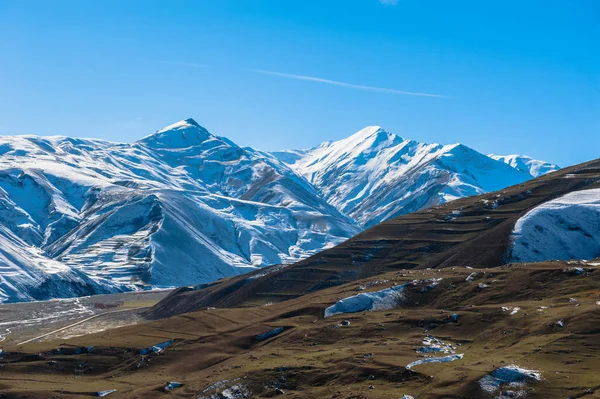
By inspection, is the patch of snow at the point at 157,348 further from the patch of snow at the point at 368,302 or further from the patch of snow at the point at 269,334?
the patch of snow at the point at 368,302

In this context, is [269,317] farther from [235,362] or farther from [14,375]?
[14,375]

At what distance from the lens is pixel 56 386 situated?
412 ft

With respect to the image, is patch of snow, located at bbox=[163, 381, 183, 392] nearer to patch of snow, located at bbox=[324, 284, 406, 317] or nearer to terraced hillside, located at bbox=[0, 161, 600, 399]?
terraced hillside, located at bbox=[0, 161, 600, 399]

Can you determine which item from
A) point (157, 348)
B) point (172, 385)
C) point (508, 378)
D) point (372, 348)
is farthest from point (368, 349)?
point (157, 348)

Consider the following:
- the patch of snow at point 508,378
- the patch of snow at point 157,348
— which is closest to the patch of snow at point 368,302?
the patch of snow at point 157,348

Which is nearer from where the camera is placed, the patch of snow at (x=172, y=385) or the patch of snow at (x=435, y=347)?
the patch of snow at (x=435, y=347)

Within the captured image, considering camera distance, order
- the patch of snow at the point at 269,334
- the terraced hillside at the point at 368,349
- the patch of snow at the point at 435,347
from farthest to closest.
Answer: the patch of snow at the point at 269,334, the patch of snow at the point at 435,347, the terraced hillside at the point at 368,349

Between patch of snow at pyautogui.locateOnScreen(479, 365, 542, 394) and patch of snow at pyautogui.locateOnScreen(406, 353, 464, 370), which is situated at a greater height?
patch of snow at pyautogui.locateOnScreen(479, 365, 542, 394)

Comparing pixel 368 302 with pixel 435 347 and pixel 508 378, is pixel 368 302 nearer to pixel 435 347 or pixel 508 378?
pixel 435 347

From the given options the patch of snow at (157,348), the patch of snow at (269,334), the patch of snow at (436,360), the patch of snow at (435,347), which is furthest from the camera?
the patch of snow at (269,334)

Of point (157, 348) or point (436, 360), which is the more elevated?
point (436, 360)

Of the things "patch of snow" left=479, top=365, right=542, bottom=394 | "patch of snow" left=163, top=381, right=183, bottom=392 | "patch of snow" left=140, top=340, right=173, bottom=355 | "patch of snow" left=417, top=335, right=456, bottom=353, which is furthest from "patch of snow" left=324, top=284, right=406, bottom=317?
"patch of snow" left=479, top=365, right=542, bottom=394

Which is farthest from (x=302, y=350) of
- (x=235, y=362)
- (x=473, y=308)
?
(x=473, y=308)

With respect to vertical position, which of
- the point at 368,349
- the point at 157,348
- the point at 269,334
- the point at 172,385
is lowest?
the point at 157,348
